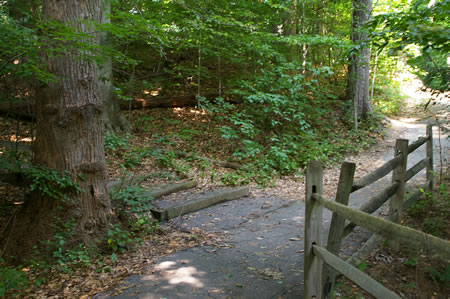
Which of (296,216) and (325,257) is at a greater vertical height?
(325,257)

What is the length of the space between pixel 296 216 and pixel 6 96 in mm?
5509

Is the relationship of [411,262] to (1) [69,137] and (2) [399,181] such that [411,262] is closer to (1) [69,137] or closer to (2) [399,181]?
(2) [399,181]

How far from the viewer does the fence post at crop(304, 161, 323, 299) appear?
10.2 ft

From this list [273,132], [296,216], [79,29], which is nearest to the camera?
[79,29]

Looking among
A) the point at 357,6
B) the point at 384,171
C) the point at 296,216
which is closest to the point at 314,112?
the point at 357,6

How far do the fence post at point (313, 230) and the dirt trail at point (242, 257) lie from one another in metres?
0.50

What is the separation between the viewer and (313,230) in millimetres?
3164

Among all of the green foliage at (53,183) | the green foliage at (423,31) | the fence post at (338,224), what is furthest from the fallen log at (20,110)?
the green foliage at (423,31)

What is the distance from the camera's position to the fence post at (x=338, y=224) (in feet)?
10.3

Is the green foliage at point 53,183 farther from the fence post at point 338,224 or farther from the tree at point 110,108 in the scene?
the tree at point 110,108

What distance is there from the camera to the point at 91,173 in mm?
4914

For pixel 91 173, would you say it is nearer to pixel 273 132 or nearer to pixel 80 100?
pixel 80 100

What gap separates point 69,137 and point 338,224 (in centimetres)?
387

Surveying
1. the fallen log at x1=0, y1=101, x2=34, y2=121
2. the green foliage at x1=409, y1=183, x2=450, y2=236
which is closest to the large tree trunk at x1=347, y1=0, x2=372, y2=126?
the green foliage at x1=409, y1=183, x2=450, y2=236
